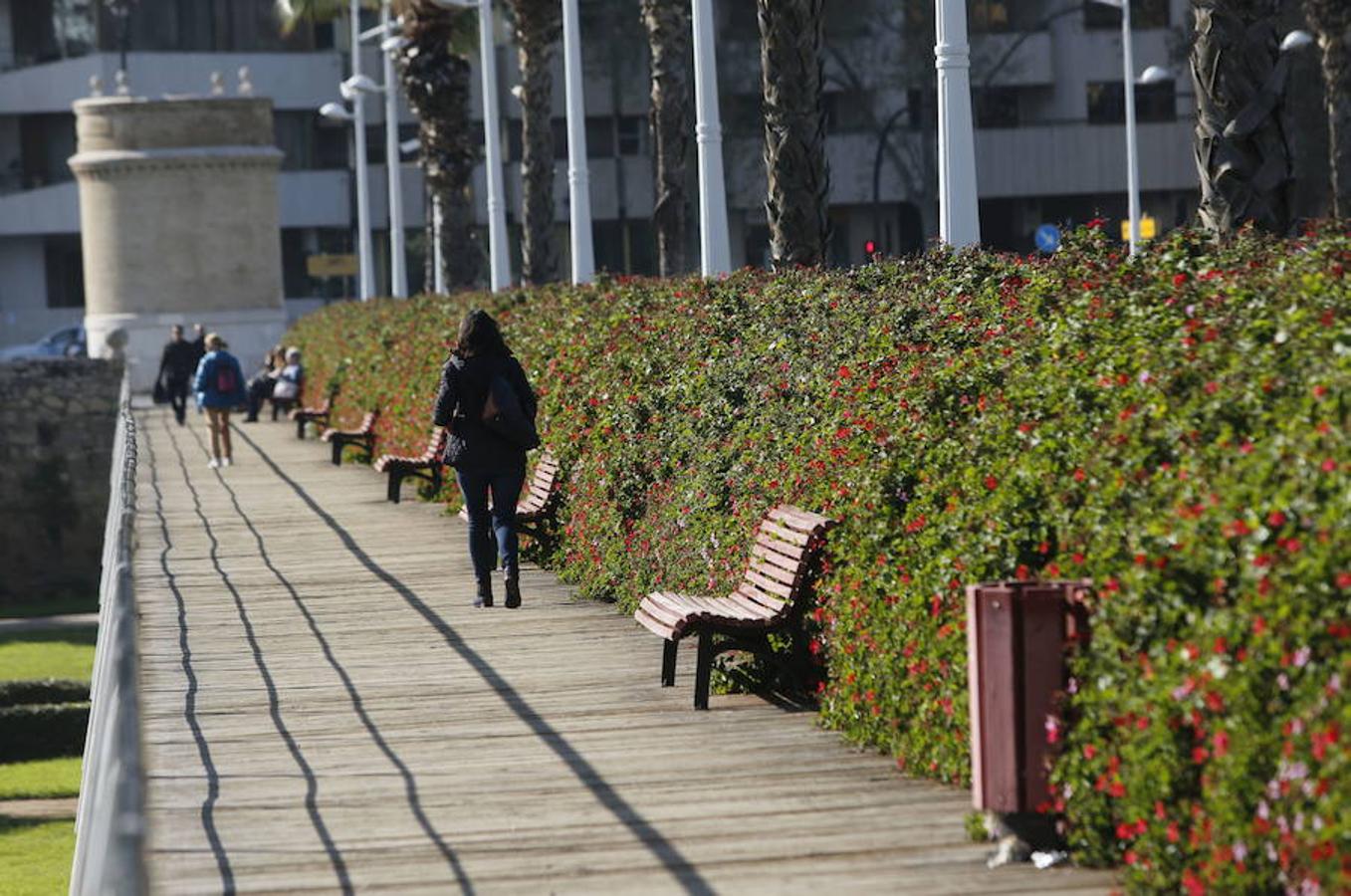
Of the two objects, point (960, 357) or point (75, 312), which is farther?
point (75, 312)

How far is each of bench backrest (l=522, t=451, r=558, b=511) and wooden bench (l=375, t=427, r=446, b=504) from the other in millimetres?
5774

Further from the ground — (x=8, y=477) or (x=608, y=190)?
(x=608, y=190)

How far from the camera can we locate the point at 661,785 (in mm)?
10492

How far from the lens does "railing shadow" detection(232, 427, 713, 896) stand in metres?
8.99

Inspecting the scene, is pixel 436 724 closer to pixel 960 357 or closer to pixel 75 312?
pixel 960 357

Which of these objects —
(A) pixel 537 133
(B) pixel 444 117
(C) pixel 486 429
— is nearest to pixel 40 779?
(A) pixel 537 133

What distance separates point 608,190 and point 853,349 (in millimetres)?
67294

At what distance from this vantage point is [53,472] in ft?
188

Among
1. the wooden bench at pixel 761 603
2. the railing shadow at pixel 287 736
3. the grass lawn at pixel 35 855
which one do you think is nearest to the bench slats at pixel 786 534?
the wooden bench at pixel 761 603

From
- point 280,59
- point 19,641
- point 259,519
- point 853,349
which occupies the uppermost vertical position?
point 280,59

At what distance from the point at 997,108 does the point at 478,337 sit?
60850 mm

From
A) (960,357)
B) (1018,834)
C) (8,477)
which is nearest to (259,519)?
(960,357)

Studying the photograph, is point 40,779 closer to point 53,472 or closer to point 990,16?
point 53,472

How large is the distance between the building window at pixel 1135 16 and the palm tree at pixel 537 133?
3675cm
